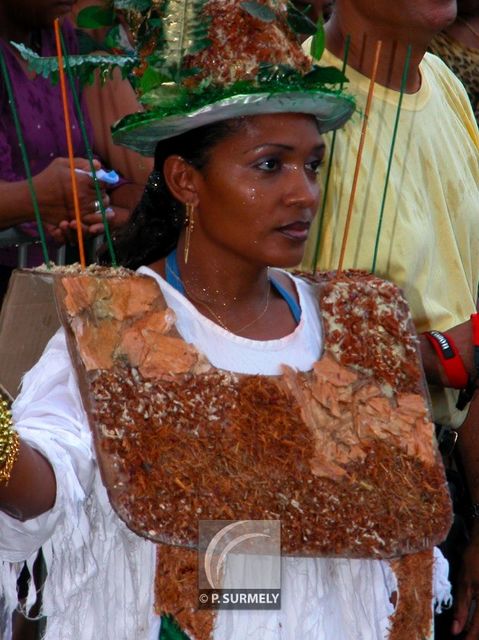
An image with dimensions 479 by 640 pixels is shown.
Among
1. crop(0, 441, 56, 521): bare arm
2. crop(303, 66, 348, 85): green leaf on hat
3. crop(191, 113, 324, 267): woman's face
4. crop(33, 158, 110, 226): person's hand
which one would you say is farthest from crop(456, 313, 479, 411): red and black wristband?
crop(0, 441, 56, 521): bare arm

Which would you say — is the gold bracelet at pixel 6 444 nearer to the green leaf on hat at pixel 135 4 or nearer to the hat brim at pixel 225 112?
the hat brim at pixel 225 112

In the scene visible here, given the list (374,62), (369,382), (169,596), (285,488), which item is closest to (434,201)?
(374,62)

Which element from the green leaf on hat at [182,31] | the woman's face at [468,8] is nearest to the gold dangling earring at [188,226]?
the green leaf on hat at [182,31]

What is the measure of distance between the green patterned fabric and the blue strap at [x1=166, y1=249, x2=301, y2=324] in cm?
61

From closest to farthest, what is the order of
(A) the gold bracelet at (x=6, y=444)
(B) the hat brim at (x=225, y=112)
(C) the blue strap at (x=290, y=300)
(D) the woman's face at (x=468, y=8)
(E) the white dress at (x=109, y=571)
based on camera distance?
(A) the gold bracelet at (x=6, y=444), (E) the white dress at (x=109, y=571), (B) the hat brim at (x=225, y=112), (C) the blue strap at (x=290, y=300), (D) the woman's face at (x=468, y=8)

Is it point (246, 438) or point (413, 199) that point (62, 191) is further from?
point (246, 438)

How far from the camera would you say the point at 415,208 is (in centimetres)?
281

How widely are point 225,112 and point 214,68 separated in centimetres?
9

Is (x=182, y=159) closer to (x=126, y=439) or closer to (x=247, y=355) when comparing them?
(x=247, y=355)

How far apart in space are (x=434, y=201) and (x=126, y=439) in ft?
3.46

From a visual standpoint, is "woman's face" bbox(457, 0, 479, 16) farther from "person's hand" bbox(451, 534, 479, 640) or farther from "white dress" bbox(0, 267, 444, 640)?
"white dress" bbox(0, 267, 444, 640)

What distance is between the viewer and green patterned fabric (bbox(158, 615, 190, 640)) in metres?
2.19

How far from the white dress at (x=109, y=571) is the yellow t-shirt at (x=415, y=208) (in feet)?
1.72

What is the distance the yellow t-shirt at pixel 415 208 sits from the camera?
2.77m
